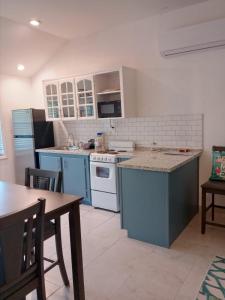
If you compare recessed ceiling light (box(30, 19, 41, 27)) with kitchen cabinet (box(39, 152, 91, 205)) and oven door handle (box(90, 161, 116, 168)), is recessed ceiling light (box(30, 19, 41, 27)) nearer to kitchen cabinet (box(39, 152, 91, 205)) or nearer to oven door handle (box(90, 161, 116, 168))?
kitchen cabinet (box(39, 152, 91, 205))

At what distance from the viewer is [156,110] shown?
3648 millimetres

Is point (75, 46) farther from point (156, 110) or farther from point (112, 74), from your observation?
point (156, 110)

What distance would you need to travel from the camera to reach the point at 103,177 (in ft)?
11.7

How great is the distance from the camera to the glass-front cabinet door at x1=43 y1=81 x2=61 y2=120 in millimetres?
4230

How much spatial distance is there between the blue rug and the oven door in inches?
62.4

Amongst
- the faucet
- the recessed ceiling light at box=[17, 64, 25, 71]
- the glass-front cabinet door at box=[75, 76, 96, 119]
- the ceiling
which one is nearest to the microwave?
the glass-front cabinet door at box=[75, 76, 96, 119]

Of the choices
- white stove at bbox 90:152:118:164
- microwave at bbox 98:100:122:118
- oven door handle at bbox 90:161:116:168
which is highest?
microwave at bbox 98:100:122:118

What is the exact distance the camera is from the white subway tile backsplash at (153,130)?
3.41 m

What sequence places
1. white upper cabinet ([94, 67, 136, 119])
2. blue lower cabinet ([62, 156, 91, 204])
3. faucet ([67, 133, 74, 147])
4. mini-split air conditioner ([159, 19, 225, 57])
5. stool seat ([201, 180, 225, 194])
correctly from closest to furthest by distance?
stool seat ([201, 180, 225, 194]) → mini-split air conditioner ([159, 19, 225, 57]) → white upper cabinet ([94, 67, 136, 119]) → blue lower cabinet ([62, 156, 91, 204]) → faucet ([67, 133, 74, 147])

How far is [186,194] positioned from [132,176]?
76 centimetres

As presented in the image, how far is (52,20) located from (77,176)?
2222 millimetres

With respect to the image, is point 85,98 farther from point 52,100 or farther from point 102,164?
point 102,164

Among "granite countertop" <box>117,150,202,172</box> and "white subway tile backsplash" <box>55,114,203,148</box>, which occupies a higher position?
"white subway tile backsplash" <box>55,114,203,148</box>

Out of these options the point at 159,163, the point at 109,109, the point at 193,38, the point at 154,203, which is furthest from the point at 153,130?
the point at 154,203
